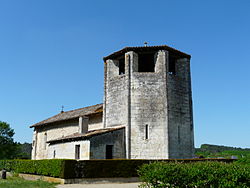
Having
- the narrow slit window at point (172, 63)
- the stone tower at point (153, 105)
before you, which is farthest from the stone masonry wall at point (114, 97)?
the narrow slit window at point (172, 63)

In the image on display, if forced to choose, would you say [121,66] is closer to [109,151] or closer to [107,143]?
[107,143]

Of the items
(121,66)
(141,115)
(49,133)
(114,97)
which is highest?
(121,66)

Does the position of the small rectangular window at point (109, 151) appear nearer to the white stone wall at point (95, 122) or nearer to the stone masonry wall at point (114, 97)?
the stone masonry wall at point (114, 97)

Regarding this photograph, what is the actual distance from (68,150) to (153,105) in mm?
6692

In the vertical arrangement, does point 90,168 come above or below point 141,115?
below

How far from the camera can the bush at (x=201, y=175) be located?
7.54 m

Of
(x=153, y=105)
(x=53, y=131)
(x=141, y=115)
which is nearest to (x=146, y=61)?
(x=153, y=105)

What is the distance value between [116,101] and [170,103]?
391 centimetres

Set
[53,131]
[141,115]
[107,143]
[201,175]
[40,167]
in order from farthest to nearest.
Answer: [53,131] → [141,115] → [107,143] → [40,167] → [201,175]

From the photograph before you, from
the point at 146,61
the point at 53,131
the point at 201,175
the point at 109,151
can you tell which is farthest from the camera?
the point at 53,131

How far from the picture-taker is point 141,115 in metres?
18.0

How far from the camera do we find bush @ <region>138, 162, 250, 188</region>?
7.54 m

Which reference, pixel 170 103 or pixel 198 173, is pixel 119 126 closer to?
pixel 170 103

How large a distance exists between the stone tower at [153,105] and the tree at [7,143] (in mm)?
26986
